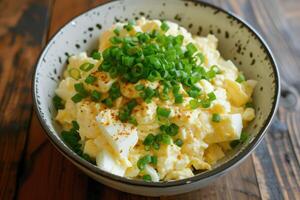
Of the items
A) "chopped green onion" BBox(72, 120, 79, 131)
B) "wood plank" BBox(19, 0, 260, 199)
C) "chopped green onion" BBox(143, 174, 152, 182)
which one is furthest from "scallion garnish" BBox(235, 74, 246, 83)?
"chopped green onion" BBox(72, 120, 79, 131)

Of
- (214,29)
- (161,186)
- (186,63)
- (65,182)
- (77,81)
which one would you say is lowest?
(65,182)

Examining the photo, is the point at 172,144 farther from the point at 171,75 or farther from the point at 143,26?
the point at 143,26

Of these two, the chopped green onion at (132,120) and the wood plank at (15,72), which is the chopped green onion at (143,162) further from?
the wood plank at (15,72)

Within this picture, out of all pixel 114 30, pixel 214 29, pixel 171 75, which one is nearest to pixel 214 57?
pixel 214 29

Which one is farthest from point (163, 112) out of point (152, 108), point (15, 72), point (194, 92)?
point (15, 72)

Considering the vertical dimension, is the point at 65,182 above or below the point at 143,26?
below

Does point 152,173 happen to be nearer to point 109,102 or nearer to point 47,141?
point 109,102

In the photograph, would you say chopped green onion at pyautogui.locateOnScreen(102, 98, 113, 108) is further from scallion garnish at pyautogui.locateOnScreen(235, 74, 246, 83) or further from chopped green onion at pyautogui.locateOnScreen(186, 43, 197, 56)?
scallion garnish at pyautogui.locateOnScreen(235, 74, 246, 83)
